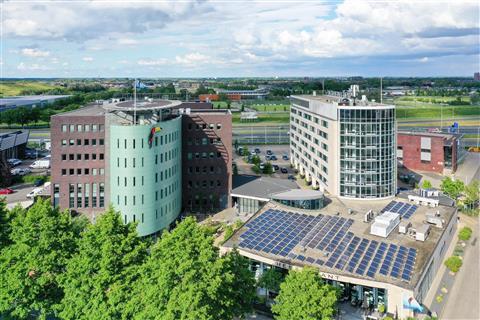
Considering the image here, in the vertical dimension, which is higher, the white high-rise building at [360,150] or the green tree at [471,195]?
the white high-rise building at [360,150]

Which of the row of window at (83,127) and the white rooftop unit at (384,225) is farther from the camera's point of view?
the row of window at (83,127)

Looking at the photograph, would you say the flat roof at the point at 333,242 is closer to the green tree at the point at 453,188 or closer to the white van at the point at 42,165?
the green tree at the point at 453,188

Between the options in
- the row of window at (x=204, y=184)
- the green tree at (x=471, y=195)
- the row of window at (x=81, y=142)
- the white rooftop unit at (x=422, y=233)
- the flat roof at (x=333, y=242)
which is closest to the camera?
the flat roof at (x=333, y=242)

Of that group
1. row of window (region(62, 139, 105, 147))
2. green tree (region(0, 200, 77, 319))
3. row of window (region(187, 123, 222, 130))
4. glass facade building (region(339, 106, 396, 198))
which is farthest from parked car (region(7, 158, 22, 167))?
glass facade building (region(339, 106, 396, 198))

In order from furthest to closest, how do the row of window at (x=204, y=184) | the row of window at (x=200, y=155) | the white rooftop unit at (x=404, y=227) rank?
1. the row of window at (x=204, y=184)
2. the row of window at (x=200, y=155)
3. the white rooftop unit at (x=404, y=227)

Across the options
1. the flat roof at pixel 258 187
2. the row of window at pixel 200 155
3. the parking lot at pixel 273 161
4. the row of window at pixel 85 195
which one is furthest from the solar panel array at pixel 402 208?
the row of window at pixel 85 195

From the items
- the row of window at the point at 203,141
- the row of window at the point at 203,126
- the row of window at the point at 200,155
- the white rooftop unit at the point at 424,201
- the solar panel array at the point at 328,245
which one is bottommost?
the solar panel array at the point at 328,245
